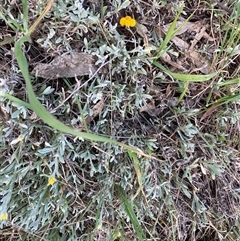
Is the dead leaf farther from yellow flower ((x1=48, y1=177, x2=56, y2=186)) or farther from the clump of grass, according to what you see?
yellow flower ((x1=48, y1=177, x2=56, y2=186))

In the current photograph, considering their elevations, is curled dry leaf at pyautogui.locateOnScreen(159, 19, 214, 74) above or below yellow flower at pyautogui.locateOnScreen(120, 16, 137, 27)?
below

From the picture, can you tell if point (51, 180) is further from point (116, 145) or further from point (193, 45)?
point (193, 45)

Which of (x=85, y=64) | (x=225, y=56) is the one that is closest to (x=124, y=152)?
(x=85, y=64)

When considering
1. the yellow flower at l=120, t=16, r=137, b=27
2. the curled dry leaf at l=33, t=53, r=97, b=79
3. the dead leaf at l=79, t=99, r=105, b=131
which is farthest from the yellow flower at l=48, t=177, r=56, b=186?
the yellow flower at l=120, t=16, r=137, b=27

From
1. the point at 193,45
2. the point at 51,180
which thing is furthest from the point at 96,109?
the point at 193,45

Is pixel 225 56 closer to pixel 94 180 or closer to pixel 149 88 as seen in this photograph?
pixel 149 88

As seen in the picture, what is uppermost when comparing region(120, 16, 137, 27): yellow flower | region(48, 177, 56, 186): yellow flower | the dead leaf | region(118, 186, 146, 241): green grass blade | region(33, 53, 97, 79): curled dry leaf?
region(120, 16, 137, 27): yellow flower

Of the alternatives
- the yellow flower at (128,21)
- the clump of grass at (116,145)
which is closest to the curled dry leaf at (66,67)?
the clump of grass at (116,145)

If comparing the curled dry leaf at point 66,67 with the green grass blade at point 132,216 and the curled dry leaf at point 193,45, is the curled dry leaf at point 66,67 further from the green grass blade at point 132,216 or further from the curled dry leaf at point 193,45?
the green grass blade at point 132,216
